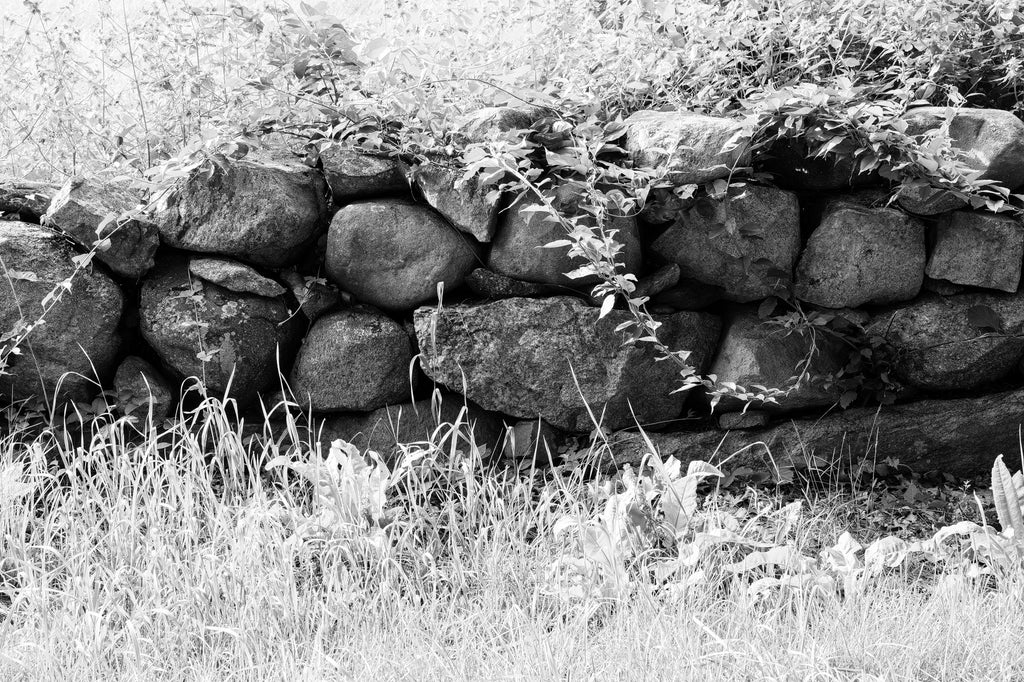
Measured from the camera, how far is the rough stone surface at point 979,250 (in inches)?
106

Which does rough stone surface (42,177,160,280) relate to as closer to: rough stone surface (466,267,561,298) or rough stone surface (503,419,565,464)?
rough stone surface (466,267,561,298)

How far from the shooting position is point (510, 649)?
178 centimetres

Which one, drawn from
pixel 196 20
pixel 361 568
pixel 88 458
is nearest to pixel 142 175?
pixel 196 20

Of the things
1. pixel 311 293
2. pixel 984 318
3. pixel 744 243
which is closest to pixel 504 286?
pixel 311 293

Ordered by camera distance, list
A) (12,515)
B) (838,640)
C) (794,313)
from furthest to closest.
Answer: (794,313) → (12,515) → (838,640)

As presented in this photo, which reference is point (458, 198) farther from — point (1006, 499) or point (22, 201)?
point (1006, 499)

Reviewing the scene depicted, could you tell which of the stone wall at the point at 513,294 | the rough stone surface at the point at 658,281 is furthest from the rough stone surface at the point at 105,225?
the rough stone surface at the point at 658,281

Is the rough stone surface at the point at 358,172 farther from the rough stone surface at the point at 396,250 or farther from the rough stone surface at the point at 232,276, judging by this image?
the rough stone surface at the point at 232,276

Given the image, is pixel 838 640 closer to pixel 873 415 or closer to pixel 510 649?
pixel 510 649

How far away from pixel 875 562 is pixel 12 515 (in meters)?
2.13

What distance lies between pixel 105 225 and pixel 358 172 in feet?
2.45

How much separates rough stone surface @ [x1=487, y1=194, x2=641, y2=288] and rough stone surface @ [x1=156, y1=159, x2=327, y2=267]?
64 centimetres

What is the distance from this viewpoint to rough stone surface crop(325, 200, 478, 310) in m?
2.67

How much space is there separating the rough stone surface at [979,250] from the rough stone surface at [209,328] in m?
2.07
